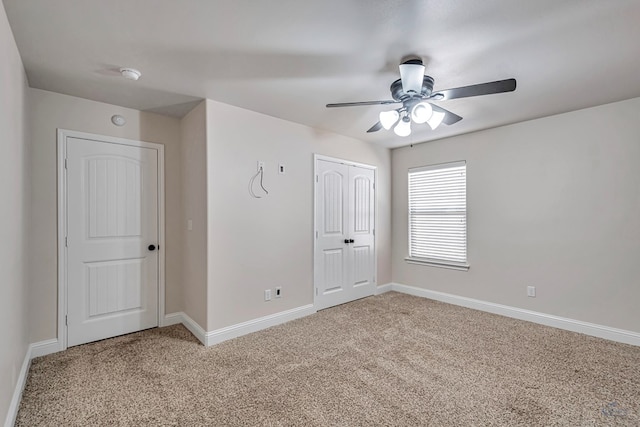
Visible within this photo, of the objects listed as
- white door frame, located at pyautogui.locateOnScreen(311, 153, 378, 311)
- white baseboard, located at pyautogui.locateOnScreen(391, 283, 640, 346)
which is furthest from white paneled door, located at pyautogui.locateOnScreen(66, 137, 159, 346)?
white baseboard, located at pyautogui.locateOnScreen(391, 283, 640, 346)

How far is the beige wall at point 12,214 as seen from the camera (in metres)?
1.67

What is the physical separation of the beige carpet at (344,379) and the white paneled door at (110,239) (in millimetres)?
249

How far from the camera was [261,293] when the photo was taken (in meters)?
3.37

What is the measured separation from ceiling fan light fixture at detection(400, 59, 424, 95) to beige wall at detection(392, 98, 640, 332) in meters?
2.29

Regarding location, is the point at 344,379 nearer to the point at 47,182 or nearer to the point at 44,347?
the point at 44,347

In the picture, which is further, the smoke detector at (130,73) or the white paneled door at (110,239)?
the white paneled door at (110,239)

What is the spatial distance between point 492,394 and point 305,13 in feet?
Answer: 9.07

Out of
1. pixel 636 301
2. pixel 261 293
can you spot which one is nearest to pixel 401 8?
pixel 261 293

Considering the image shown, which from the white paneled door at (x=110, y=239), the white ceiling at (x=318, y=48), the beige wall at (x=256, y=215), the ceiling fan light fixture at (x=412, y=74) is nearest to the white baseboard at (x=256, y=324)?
the beige wall at (x=256, y=215)

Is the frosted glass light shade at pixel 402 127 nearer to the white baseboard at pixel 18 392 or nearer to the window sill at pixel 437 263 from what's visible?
the window sill at pixel 437 263

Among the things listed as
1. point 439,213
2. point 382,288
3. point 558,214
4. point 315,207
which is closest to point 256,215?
point 315,207

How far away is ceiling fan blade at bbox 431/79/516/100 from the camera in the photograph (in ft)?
6.26

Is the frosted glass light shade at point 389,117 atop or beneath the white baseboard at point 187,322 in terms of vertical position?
atop

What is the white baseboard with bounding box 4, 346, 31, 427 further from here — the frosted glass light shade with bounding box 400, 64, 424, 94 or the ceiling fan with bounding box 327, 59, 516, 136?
the frosted glass light shade with bounding box 400, 64, 424, 94
